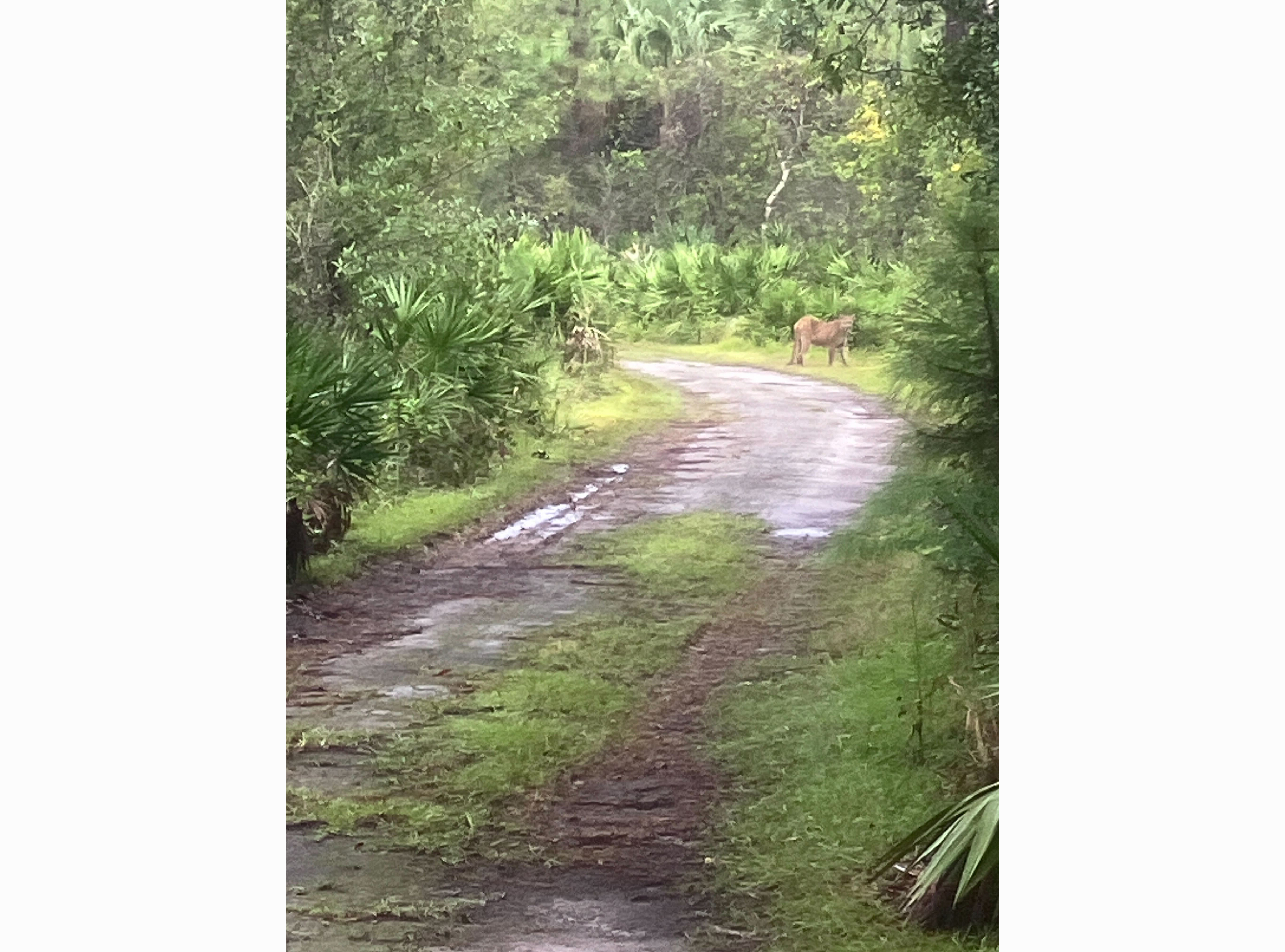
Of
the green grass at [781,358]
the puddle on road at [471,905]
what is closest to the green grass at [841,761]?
the puddle on road at [471,905]

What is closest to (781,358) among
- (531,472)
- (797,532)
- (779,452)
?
(779,452)

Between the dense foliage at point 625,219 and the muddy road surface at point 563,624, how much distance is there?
124mm

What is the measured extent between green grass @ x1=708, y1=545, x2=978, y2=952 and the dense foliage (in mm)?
75

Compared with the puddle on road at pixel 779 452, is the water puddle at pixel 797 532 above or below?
below

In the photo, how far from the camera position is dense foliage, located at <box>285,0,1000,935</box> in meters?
2.41

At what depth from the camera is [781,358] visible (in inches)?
97.3

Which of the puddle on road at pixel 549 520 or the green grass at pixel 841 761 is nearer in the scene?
the green grass at pixel 841 761

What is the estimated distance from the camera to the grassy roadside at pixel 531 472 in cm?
249

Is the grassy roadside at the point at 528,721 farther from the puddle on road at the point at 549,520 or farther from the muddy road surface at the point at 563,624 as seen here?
the puddle on road at the point at 549,520
